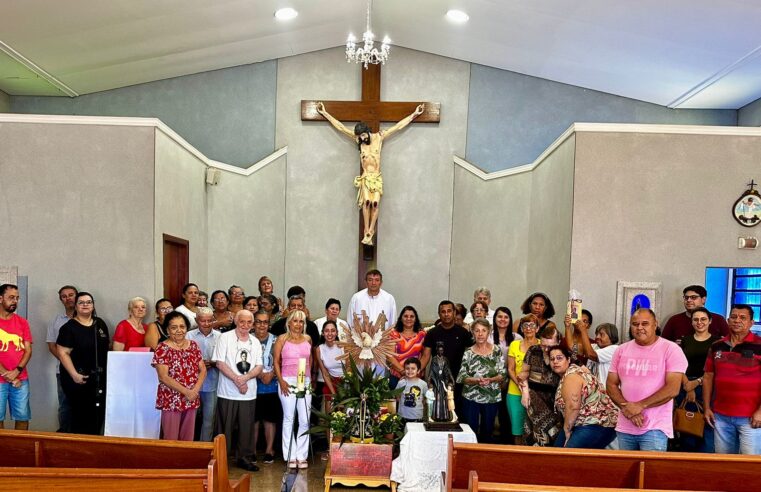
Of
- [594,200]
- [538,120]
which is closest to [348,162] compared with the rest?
[538,120]

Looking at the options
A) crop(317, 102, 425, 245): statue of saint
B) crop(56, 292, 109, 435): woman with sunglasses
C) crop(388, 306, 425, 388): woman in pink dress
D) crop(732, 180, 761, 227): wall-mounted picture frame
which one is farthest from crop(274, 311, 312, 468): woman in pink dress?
crop(732, 180, 761, 227): wall-mounted picture frame

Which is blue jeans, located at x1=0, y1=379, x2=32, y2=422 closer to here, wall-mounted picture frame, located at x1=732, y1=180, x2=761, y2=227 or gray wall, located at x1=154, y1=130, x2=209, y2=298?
gray wall, located at x1=154, y1=130, x2=209, y2=298

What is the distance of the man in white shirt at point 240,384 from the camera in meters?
4.89

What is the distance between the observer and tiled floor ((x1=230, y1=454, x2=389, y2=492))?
457cm

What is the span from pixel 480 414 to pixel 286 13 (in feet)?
17.7

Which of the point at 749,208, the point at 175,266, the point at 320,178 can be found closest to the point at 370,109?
the point at 320,178

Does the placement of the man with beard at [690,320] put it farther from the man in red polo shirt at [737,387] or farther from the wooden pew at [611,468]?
the wooden pew at [611,468]

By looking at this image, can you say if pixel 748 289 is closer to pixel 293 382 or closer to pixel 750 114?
pixel 750 114

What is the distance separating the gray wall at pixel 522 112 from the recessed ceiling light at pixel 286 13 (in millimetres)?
2838

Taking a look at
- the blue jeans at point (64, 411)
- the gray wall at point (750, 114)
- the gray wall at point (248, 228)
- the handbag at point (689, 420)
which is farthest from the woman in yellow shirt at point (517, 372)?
the gray wall at point (750, 114)

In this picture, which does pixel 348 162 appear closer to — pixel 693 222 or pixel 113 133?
pixel 113 133

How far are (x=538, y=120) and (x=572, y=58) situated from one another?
3.99ft

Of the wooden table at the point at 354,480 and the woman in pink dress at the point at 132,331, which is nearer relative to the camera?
the wooden table at the point at 354,480

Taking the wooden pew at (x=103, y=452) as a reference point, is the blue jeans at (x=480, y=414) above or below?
below
